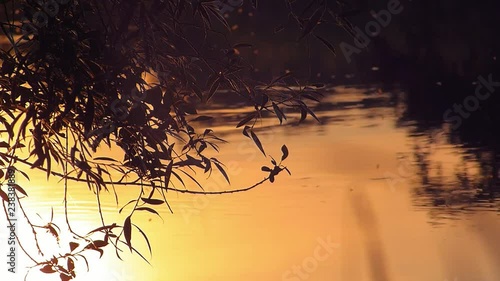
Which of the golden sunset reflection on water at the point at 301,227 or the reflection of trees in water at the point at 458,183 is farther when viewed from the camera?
the reflection of trees in water at the point at 458,183

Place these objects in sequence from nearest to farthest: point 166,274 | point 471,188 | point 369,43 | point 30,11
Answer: point 30,11 < point 166,274 < point 471,188 < point 369,43

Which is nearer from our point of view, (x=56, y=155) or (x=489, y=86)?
(x=56, y=155)

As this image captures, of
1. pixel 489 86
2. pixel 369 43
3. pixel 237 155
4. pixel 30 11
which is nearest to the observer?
pixel 30 11

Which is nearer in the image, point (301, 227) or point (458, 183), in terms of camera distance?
point (301, 227)

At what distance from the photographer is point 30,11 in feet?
5.78

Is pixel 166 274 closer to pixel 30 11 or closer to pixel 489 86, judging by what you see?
pixel 30 11

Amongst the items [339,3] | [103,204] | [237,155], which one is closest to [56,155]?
[339,3]

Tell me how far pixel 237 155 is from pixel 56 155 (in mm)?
2575

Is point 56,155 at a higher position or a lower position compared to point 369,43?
lower

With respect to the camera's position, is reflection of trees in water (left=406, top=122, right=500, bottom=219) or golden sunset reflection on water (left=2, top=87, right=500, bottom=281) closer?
golden sunset reflection on water (left=2, top=87, right=500, bottom=281)

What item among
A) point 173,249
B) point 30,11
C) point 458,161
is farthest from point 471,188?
point 30,11

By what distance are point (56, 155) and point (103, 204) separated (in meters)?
1.97

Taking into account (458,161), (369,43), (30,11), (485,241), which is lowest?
(485,241)

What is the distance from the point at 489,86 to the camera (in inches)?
217
